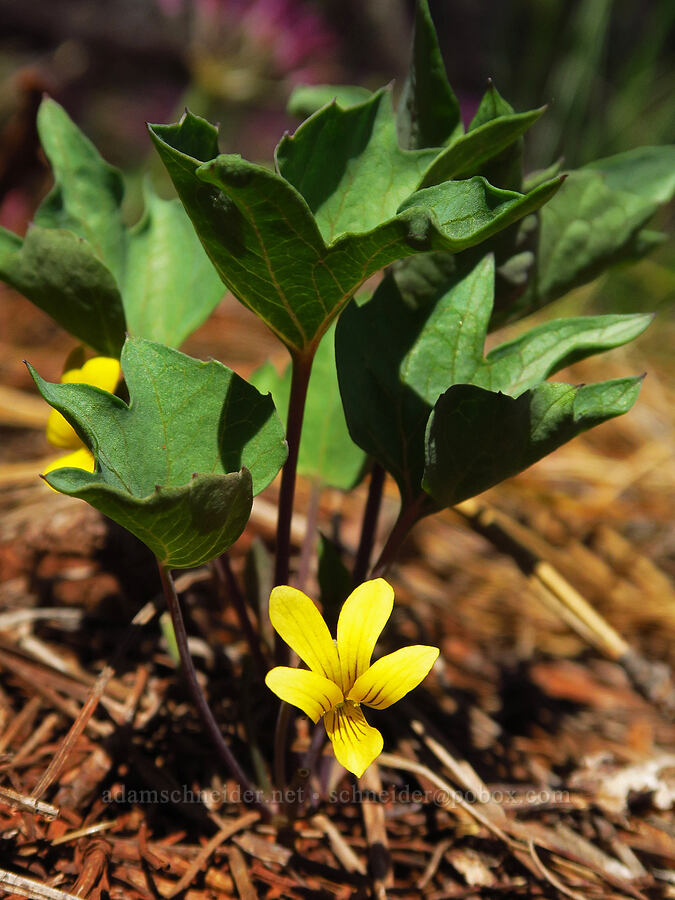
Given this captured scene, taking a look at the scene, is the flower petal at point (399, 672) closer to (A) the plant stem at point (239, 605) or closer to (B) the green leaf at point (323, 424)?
(A) the plant stem at point (239, 605)

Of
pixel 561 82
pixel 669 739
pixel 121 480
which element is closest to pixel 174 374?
pixel 121 480

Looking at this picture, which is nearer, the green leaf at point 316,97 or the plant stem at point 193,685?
the plant stem at point 193,685

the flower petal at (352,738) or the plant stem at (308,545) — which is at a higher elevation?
the plant stem at (308,545)

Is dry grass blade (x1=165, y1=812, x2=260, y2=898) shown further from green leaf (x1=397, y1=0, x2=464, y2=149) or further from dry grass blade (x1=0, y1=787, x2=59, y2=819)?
green leaf (x1=397, y1=0, x2=464, y2=149)

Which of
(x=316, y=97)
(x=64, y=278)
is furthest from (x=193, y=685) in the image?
(x=316, y=97)

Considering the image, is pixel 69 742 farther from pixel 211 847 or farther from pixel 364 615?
pixel 364 615

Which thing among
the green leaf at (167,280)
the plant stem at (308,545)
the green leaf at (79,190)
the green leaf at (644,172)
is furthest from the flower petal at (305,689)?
the green leaf at (644,172)

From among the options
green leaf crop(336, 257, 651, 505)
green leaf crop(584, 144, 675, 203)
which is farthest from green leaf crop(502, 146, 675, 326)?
green leaf crop(336, 257, 651, 505)
